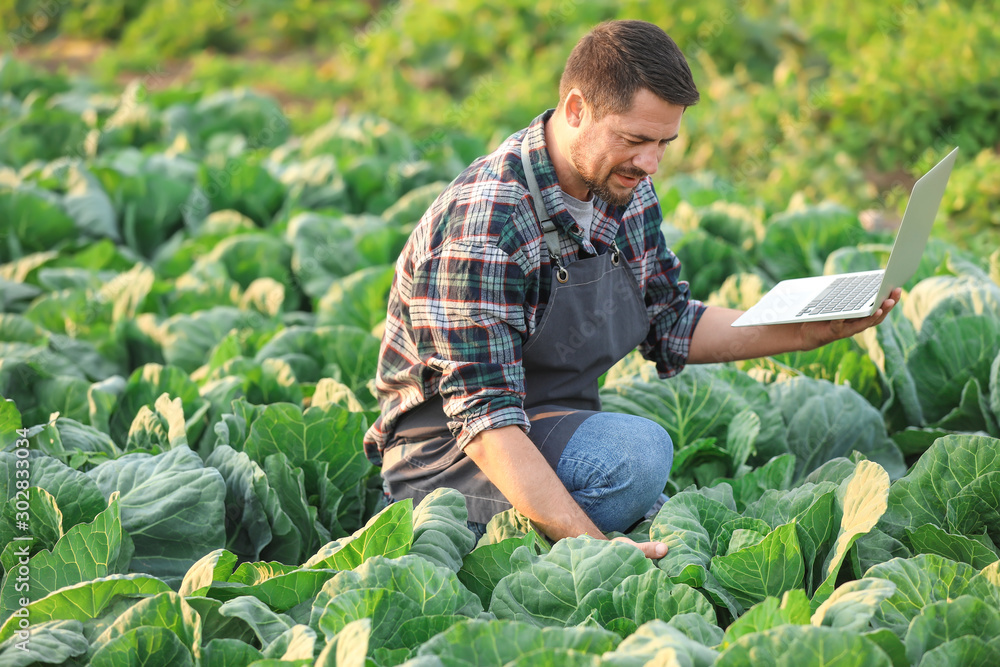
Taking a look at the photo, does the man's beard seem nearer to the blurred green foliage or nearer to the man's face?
the man's face

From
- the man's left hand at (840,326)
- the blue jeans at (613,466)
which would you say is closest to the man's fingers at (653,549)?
the blue jeans at (613,466)

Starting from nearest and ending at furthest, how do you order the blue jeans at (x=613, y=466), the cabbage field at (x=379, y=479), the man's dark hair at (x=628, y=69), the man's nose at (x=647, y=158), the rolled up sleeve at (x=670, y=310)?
the cabbage field at (x=379, y=479)
the man's dark hair at (x=628, y=69)
the man's nose at (x=647, y=158)
the blue jeans at (x=613, y=466)
the rolled up sleeve at (x=670, y=310)

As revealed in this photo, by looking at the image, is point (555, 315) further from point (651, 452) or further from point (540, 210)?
point (651, 452)

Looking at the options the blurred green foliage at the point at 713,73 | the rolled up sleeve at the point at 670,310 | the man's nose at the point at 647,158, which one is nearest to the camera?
the man's nose at the point at 647,158

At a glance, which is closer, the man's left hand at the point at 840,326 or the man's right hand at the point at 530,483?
the man's right hand at the point at 530,483

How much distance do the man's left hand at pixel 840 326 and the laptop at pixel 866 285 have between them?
0.04 m

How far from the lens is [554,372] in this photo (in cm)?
236

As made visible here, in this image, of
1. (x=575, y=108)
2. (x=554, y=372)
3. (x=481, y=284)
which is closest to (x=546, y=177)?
(x=575, y=108)

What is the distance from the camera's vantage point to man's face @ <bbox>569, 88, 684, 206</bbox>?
6.68ft

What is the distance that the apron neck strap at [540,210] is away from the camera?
2193 mm

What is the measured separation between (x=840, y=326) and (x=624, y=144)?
752mm

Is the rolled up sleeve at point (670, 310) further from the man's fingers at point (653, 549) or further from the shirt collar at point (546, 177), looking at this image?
the man's fingers at point (653, 549)

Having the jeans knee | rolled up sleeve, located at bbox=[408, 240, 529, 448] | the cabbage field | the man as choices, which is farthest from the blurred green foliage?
rolled up sleeve, located at bbox=[408, 240, 529, 448]

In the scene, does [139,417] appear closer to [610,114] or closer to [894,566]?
[610,114]
